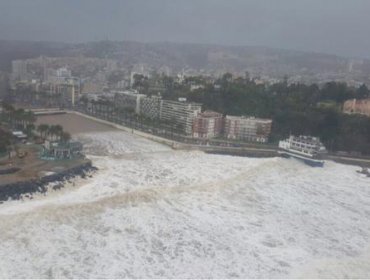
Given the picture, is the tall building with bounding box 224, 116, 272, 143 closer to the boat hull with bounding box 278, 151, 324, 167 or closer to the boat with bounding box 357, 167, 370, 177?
the boat hull with bounding box 278, 151, 324, 167

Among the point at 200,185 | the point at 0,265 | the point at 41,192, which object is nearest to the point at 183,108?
the point at 200,185

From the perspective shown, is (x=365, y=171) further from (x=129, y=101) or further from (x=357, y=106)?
(x=129, y=101)

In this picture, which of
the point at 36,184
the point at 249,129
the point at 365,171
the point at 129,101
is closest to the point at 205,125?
the point at 249,129

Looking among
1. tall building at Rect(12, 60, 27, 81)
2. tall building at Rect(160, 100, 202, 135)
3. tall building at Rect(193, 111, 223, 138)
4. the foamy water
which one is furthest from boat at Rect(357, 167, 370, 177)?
tall building at Rect(12, 60, 27, 81)

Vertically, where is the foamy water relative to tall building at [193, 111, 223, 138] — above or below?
below

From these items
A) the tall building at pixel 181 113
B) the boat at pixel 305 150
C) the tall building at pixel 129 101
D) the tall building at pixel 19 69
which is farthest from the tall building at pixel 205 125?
the tall building at pixel 19 69

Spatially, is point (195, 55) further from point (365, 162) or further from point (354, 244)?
point (354, 244)
